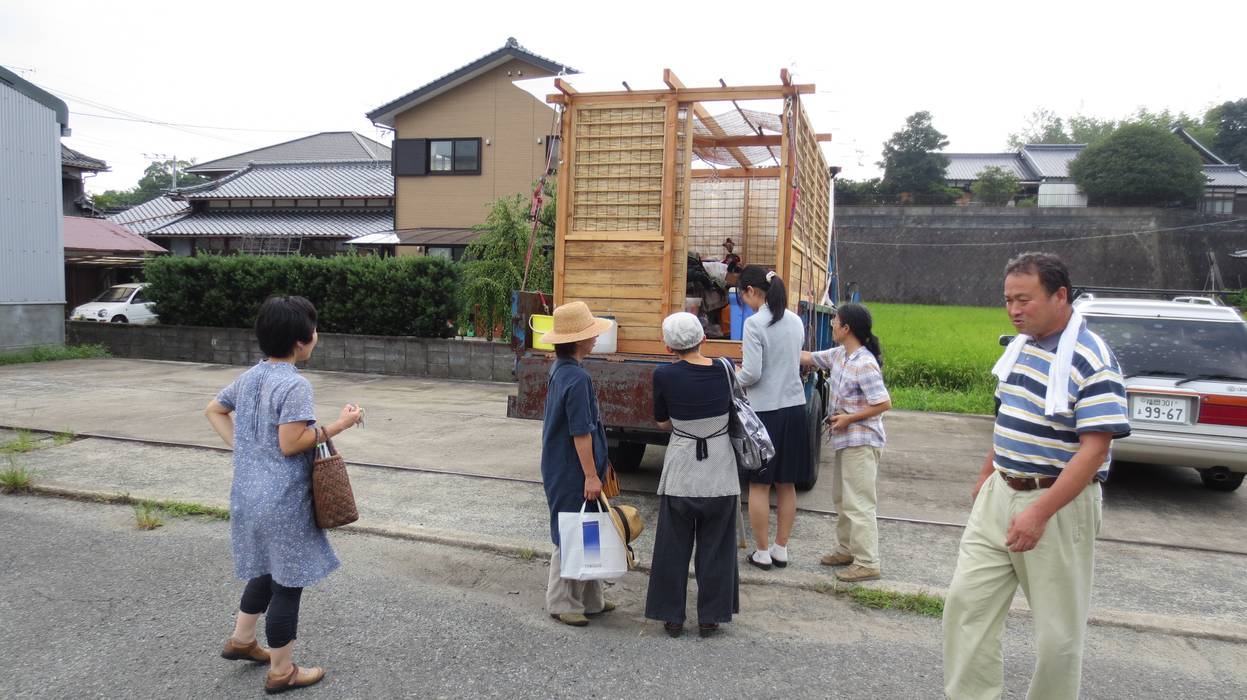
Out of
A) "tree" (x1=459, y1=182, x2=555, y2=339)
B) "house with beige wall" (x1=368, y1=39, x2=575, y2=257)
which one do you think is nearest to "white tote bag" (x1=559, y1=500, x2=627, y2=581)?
"tree" (x1=459, y1=182, x2=555, y2=339)

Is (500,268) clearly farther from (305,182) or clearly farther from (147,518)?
(305,182)

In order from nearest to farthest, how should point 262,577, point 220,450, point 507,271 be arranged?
point 262,577 → point 220,450 → point 507,271

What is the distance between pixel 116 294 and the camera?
2059cm

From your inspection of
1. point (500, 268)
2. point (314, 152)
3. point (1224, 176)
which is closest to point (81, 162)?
point (314, 152)

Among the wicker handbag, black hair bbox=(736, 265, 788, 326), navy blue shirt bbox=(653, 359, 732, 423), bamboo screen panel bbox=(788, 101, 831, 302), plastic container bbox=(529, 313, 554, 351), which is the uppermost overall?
bamboo screen panel bbox=(788, 101, 831, 302)

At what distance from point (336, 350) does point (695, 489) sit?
37.2 ft

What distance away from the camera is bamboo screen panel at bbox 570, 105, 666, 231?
5738 mm

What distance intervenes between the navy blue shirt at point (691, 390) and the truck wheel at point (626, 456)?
3204 millimetres

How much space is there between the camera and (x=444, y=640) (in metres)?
3.65

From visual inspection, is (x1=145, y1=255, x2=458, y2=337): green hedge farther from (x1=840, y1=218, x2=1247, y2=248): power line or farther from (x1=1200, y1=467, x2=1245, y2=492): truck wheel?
(x1=840, y1=218, x2=1247, y2=248): power line

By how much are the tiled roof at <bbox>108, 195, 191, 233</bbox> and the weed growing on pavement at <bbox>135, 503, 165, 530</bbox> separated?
26.6 m

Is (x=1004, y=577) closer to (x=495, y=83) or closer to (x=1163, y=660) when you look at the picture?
(x=1163, y=660)

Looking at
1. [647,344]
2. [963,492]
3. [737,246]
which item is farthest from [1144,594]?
[737,246]

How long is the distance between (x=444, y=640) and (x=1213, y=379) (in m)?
6.19
